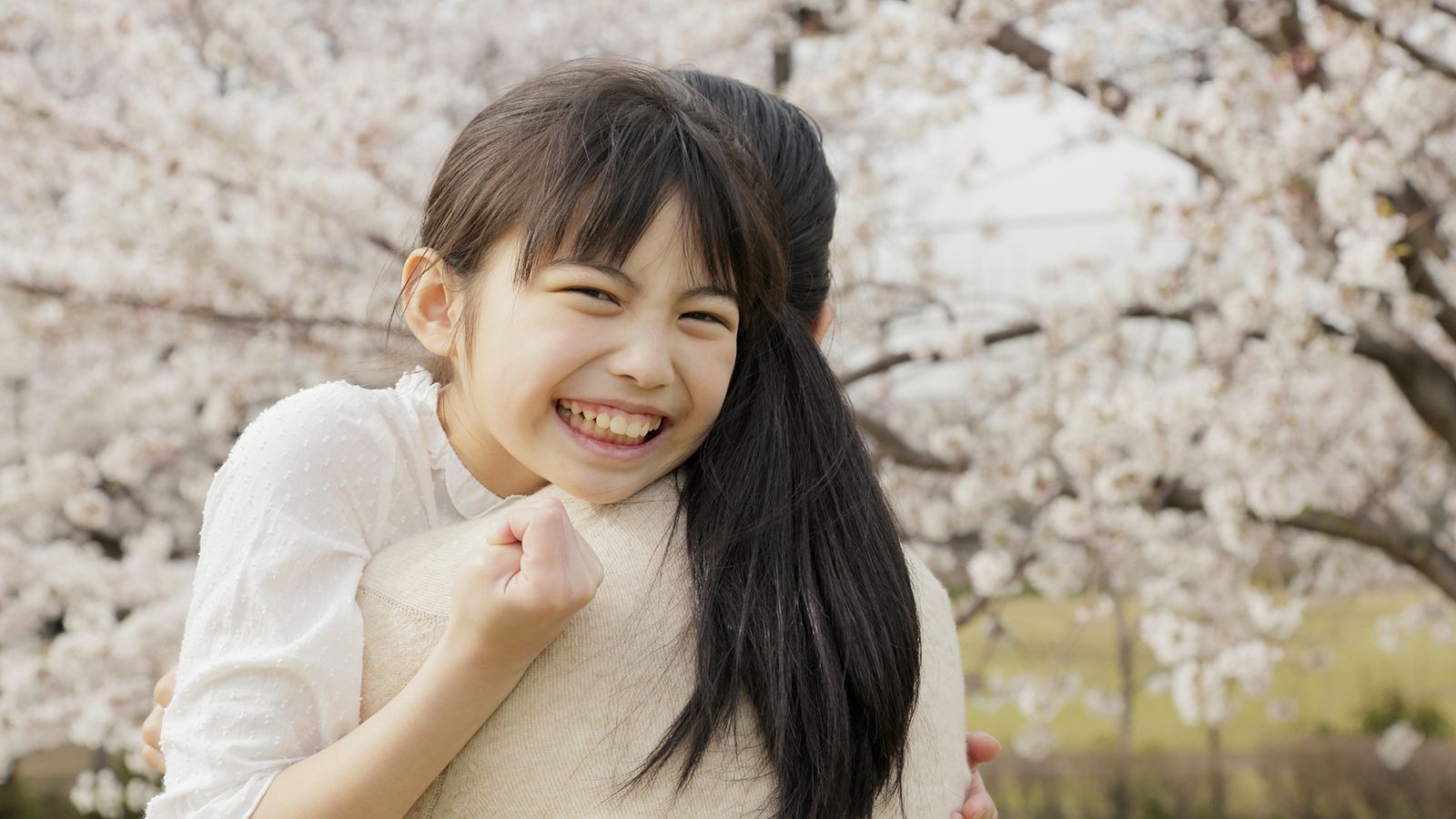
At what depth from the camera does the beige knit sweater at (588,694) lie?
3.07 feet

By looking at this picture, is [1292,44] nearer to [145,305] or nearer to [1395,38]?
[1395,38]

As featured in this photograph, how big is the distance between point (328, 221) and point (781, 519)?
3.02 meters

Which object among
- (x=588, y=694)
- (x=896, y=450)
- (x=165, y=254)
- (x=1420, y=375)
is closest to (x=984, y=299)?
(x=896, y=450)

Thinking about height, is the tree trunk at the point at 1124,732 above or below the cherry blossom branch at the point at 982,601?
below

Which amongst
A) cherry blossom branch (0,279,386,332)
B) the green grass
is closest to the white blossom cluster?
the green grass

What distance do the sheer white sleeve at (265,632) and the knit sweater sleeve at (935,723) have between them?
1.46 ft

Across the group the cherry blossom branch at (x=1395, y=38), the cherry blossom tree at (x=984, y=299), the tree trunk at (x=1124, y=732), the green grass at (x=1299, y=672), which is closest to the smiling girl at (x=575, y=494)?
the cherry blossom tree at (x=984, y=299)

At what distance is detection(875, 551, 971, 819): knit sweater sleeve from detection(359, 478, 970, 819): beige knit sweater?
0.05 meters

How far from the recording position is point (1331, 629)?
5.29 metres

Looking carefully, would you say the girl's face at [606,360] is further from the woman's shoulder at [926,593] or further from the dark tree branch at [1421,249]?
the dark tree branch at [1421,249]

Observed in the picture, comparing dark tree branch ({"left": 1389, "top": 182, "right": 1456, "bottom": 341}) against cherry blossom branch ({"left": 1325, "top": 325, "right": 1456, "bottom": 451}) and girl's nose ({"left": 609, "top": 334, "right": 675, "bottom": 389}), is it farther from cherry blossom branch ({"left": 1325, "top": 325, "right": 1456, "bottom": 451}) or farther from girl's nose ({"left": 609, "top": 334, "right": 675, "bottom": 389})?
girl's nose ({"left": 609, "top": 334, "right": 675, "bottom": 389})

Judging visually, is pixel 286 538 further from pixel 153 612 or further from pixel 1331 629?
pixel 1331 629

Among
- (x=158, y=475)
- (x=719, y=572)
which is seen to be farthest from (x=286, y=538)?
(x=158, y=475)

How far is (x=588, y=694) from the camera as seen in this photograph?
953 millimetres
